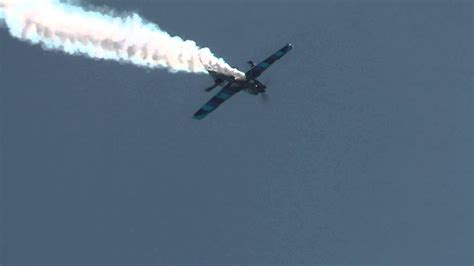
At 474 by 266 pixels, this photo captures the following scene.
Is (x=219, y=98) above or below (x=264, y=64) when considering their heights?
below

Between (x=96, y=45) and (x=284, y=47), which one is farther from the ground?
(x=284, y=47)

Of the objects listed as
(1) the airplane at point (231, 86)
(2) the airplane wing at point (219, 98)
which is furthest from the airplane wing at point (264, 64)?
(2) the airplane wing at point (219, 98)

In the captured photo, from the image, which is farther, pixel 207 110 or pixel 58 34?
pixel 207 110

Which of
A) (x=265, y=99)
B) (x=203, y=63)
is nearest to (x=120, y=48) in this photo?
(x=203, y=63)

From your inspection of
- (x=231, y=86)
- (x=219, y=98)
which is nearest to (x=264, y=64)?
(x=231, y=86)

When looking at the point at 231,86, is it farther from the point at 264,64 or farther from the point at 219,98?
the point at 264,64

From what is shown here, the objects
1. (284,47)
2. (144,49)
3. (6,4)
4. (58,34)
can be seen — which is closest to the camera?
(6,4)

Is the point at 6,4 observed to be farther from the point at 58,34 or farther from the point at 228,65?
the point at 228,65

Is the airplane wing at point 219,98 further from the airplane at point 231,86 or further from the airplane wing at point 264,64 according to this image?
the airplane wing at point 264,64

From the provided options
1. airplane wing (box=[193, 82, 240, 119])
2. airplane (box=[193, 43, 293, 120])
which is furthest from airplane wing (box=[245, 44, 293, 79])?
airplane wing (box=[193, 82, 240, 119])
